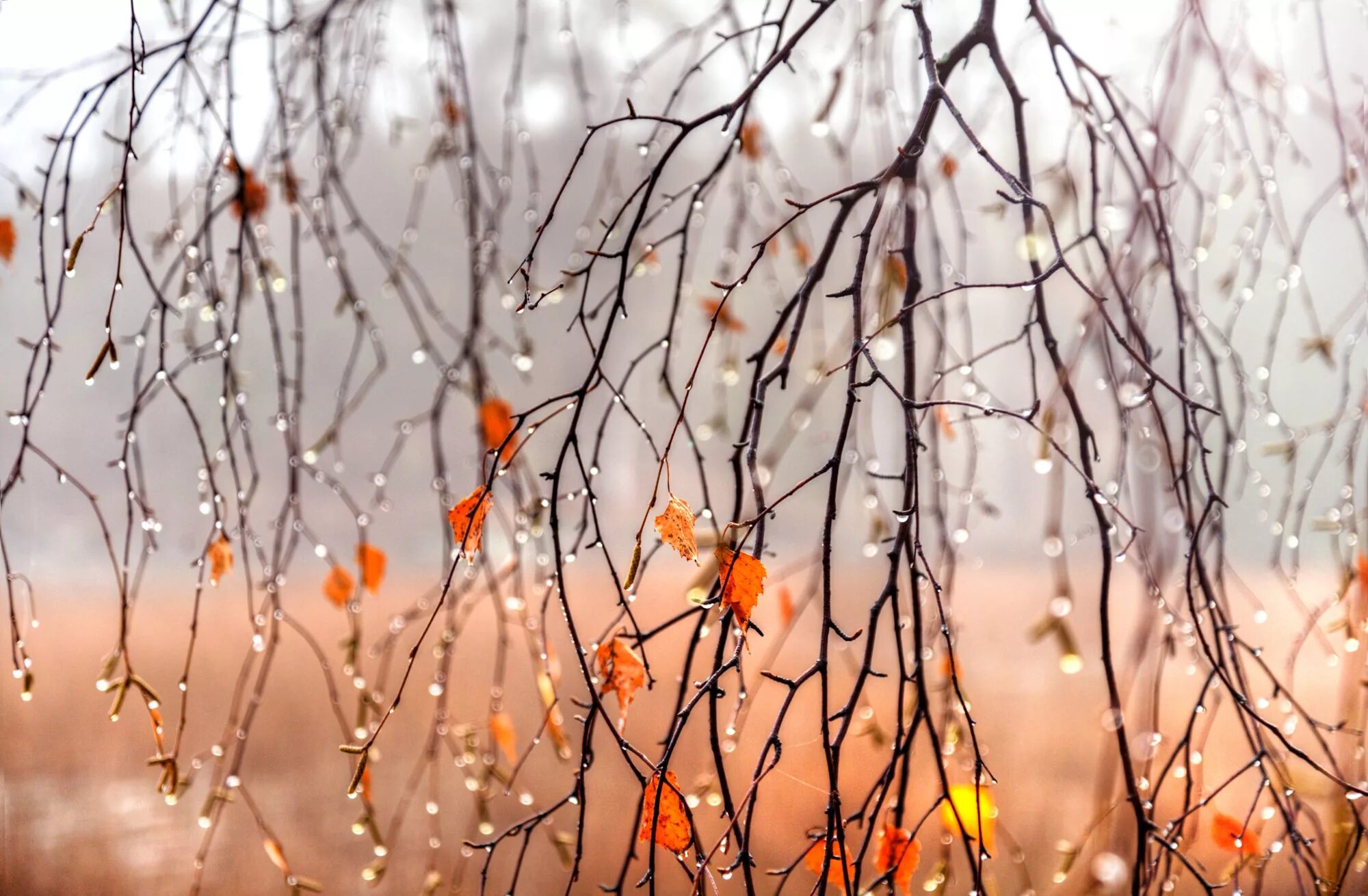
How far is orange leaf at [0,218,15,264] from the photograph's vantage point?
2.40ft

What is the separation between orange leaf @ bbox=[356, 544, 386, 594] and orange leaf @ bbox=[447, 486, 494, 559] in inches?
13.1

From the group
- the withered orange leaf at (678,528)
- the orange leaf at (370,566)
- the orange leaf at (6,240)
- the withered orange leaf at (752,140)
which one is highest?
the withered orange leaf at (752,140)

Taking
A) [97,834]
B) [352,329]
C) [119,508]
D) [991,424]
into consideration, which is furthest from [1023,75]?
[97,834]

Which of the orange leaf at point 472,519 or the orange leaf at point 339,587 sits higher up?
the orange leaf at point 339,587

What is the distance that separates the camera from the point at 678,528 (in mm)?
386

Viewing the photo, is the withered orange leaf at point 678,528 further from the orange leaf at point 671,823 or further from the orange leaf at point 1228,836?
the orange leaf at point 1228,836

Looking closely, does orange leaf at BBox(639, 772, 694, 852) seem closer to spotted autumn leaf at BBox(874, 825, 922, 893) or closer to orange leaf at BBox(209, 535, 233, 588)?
spotted autumn leaf at BBox(874, 825, 922, 893)

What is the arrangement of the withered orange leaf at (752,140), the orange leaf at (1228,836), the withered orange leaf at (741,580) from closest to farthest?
the withered orange leaf at (741,580) → the orange leaf at (1228,836) → the withered orange leaf at (752,140)

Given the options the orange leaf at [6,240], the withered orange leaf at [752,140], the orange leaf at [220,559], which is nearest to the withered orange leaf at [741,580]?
the orange leaf at [220,559]

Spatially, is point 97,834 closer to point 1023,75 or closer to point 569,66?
point 569,66

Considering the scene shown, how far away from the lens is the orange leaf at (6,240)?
0.73 meters

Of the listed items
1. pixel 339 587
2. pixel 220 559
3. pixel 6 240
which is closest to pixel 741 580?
pixel 220 559

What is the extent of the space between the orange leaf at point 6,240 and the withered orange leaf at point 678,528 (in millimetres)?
637

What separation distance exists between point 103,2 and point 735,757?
4.21 feet
